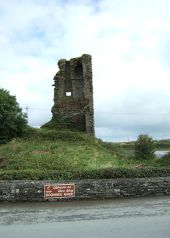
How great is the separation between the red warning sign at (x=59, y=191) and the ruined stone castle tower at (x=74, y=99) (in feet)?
82.7

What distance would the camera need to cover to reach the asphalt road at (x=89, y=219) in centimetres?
1619

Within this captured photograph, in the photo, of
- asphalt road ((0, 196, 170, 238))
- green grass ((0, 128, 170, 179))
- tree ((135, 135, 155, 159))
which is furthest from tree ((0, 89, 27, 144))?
asphalt road ((0, 196, 170, 238))

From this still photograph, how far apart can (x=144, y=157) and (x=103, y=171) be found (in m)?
22.1

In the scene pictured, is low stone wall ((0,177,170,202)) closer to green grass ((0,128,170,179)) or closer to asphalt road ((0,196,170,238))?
asphalt road ((0,196,170,238))

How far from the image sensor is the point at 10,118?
141ft

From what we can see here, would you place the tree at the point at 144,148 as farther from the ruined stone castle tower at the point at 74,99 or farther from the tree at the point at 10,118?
the tree at the point at 10,118

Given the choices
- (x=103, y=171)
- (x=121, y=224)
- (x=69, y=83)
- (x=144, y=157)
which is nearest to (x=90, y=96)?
(x=69, y=83)

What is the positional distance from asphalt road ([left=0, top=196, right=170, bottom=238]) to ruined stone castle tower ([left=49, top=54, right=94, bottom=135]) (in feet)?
85.6

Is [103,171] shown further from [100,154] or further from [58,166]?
[100,154]

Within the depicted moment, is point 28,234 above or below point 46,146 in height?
below

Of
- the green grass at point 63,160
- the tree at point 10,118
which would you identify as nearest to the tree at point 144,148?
the green grass at point 63,160

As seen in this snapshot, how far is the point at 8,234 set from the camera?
16125 millimetres

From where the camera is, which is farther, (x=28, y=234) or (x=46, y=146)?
(x=46, y=146)

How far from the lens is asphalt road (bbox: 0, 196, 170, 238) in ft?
53.1
